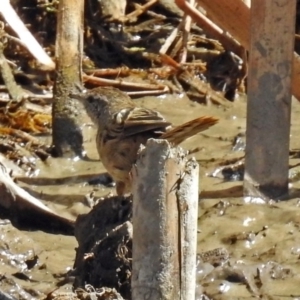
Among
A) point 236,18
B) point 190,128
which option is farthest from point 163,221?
point 236,18

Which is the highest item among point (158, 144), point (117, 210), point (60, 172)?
point (158, 144)

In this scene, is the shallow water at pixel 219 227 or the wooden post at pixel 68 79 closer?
the shallow water at pixel 219 227

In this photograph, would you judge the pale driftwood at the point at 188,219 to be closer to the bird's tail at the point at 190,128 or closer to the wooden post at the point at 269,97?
the bird's tail at the point at 190,128

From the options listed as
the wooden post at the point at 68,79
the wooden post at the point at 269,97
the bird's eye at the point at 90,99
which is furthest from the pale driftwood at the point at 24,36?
the wooden post at the point at 269,97

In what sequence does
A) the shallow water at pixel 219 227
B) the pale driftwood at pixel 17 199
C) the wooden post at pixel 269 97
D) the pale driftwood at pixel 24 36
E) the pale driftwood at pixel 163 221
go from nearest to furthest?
the pale driftwood at pixel 163 221 < the shallow water at pixel 219 227 < the wooden post at pixel 269 97 < the pale driftwood at pixel 17 199 < the pale driftwood at pixel 24 36

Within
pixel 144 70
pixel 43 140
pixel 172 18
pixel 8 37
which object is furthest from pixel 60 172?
pixel 172 18

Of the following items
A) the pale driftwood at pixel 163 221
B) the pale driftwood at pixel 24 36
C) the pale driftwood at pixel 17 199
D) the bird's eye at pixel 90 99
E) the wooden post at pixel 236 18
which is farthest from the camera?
the pale driftwood at pixel 24 36

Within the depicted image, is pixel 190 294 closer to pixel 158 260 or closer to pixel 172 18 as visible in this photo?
pixel 158 260
